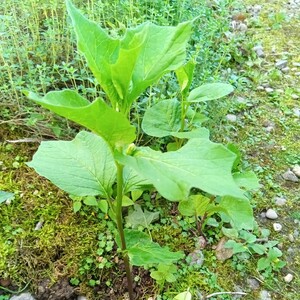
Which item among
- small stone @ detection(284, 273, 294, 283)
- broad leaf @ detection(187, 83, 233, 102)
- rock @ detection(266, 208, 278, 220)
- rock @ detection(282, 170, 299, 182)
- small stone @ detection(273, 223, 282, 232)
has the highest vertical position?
broad leaf @ detection(187, 83, 233, 102)

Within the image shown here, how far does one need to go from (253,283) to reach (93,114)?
783 mm

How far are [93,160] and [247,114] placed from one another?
0.96m

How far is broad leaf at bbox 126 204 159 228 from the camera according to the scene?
1.26 metres

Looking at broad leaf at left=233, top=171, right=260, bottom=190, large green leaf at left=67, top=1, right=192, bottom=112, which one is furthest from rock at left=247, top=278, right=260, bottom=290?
large green leaf at left=67, top=1, right=192, bottom=112

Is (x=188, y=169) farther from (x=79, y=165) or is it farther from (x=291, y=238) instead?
(x=291, y=238)

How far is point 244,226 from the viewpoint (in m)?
1.16

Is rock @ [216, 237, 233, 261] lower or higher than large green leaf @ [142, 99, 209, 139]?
lower

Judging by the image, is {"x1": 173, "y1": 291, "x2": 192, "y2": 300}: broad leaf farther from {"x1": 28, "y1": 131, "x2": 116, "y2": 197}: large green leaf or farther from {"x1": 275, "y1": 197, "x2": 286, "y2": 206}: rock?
{"x1": 275, "y1": 197, "x2": 286, "y2": 206}: rock

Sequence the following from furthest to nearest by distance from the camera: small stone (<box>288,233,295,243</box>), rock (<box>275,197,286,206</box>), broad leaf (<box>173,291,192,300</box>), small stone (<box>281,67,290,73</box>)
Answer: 1. small stone (<box>281,67,290,73</box>)
2. rock (<box>275,197,286,206</box>)
3. small stone (<box>288,233,295,243</box>)
4. broad leaf (<box>173,291,192,300</box>)

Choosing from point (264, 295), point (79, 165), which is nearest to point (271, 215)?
point (264, 295)

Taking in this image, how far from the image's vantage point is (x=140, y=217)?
128cm

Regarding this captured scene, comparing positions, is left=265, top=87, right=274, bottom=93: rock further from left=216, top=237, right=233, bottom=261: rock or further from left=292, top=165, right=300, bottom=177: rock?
left=216, top=237, right=233, bottom=261: rock

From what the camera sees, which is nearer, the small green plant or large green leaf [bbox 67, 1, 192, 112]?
large green leaf [bbox 67, 1, 192, 112]

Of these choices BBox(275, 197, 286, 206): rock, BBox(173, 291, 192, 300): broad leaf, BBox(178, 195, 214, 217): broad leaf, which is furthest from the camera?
BBox(275, 197, 286, 206): rock
